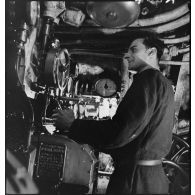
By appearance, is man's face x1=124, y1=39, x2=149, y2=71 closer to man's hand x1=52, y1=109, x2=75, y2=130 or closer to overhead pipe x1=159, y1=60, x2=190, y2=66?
overhead pipe x1=159, y1=60, x2=190, y2=66

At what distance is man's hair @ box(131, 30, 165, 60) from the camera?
85.7 inches

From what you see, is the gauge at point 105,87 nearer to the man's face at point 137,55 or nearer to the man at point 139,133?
the man's face at point 137,55

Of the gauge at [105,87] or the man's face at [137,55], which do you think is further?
the gauge at [105,87]

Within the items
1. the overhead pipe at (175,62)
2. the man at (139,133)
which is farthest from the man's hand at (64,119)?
the overhead pipe at (175,62)

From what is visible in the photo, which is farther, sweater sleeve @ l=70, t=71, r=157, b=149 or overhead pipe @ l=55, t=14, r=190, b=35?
overhead pipe @ l=55, t=14, r=190, b=35

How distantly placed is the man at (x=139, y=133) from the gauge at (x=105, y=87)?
38 centimetres

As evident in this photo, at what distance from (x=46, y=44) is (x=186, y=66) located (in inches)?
48.3

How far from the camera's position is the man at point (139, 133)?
1.88 meters

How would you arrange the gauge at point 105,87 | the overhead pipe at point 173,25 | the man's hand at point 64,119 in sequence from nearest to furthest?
1. the man's hand at point 64,119
2. the overhead pipe at point 173,25
3. the gauge at point 105,87

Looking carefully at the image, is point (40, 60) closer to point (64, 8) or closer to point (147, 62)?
point (64, 8)

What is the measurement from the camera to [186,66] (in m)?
2.21

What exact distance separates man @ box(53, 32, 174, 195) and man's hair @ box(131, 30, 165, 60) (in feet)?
0.77

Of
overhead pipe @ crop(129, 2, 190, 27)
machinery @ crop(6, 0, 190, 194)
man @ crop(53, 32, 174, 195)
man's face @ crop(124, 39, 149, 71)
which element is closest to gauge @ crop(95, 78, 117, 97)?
machinery @ crop(6, 0, 190, 194)

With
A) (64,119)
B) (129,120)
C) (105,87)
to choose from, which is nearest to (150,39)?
(105,87)
